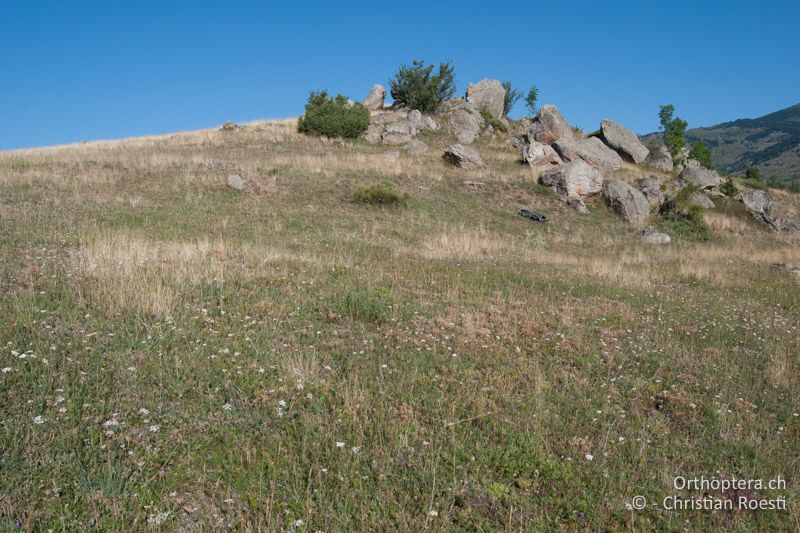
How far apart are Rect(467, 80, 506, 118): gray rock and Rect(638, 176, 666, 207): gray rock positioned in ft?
57.6

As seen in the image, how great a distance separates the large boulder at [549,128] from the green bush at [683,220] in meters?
13.0

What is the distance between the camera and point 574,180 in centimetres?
2906

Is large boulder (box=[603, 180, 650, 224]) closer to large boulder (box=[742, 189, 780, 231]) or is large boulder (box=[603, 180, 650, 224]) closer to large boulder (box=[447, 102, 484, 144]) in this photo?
large boulder (box=[742, 189, 780, 231])

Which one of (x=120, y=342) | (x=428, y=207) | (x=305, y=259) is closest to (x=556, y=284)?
(x=305, y=259)

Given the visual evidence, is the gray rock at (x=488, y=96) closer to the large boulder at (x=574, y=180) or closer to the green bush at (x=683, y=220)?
the large boulder at (x=574, y=180)

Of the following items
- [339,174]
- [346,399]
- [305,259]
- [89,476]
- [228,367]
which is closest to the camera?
[89,476]

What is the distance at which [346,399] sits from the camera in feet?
18.0

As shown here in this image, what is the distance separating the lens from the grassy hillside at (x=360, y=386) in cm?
410

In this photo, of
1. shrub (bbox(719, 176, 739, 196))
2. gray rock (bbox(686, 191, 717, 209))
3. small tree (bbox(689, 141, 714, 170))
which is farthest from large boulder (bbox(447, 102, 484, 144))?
small tree (bbox(689, 141, 714, 170))

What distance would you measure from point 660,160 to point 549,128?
31.2 feet

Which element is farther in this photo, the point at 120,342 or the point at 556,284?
the point at 556,284

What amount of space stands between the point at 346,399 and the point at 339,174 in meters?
22.5

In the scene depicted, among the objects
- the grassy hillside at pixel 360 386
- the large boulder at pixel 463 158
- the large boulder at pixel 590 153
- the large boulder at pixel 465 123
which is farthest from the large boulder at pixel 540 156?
the grassy hillside at pixel 360 386

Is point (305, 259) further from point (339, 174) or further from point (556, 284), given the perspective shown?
point (339, 174)
